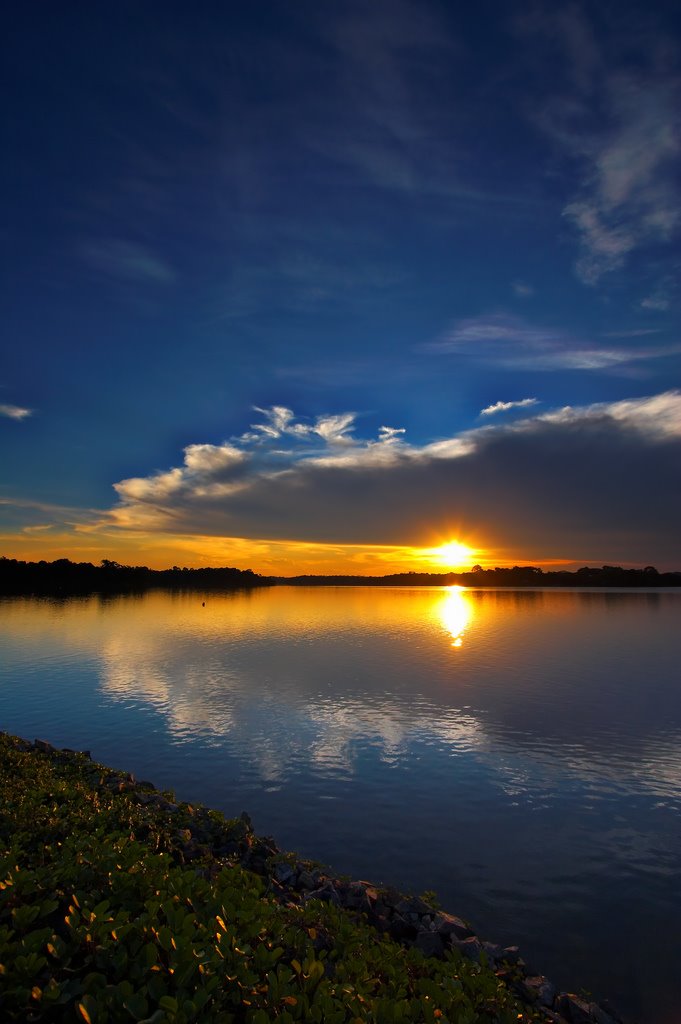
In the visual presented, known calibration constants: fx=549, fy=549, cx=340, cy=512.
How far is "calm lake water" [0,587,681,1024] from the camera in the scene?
1491cm

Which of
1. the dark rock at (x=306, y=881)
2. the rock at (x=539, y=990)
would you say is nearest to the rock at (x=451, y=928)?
the rock at (x=539, y=990)

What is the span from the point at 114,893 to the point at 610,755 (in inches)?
1075

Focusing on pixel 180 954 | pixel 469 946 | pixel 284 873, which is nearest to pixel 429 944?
pixel 469 946

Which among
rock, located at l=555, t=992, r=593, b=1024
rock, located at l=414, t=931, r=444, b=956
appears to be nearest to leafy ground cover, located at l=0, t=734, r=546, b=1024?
rock, located at l=414, t=931, r=444, b=956

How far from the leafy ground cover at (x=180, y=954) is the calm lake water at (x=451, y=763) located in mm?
5343

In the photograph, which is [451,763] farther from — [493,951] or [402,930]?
[493,951]

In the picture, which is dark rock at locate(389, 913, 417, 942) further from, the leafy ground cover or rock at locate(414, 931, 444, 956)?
→ the leafy ground cover

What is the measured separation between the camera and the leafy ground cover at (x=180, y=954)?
20.4 ft

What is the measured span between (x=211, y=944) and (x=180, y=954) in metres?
0.57

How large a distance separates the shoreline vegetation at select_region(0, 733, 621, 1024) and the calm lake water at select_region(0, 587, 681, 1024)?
9.46ft

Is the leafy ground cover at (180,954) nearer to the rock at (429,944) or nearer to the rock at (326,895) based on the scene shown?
the rock at (326,895)

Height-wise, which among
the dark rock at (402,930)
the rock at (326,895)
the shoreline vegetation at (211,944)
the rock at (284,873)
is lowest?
the dark rock at (402,930)

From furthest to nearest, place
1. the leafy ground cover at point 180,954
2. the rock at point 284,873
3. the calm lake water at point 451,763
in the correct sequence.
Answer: the calm lake water at point 451,763 → the rock at point 284,873 → the leafy ground cover at point 180,954

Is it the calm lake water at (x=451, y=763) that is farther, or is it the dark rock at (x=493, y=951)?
the calm lake water at (x=451, y=763)
